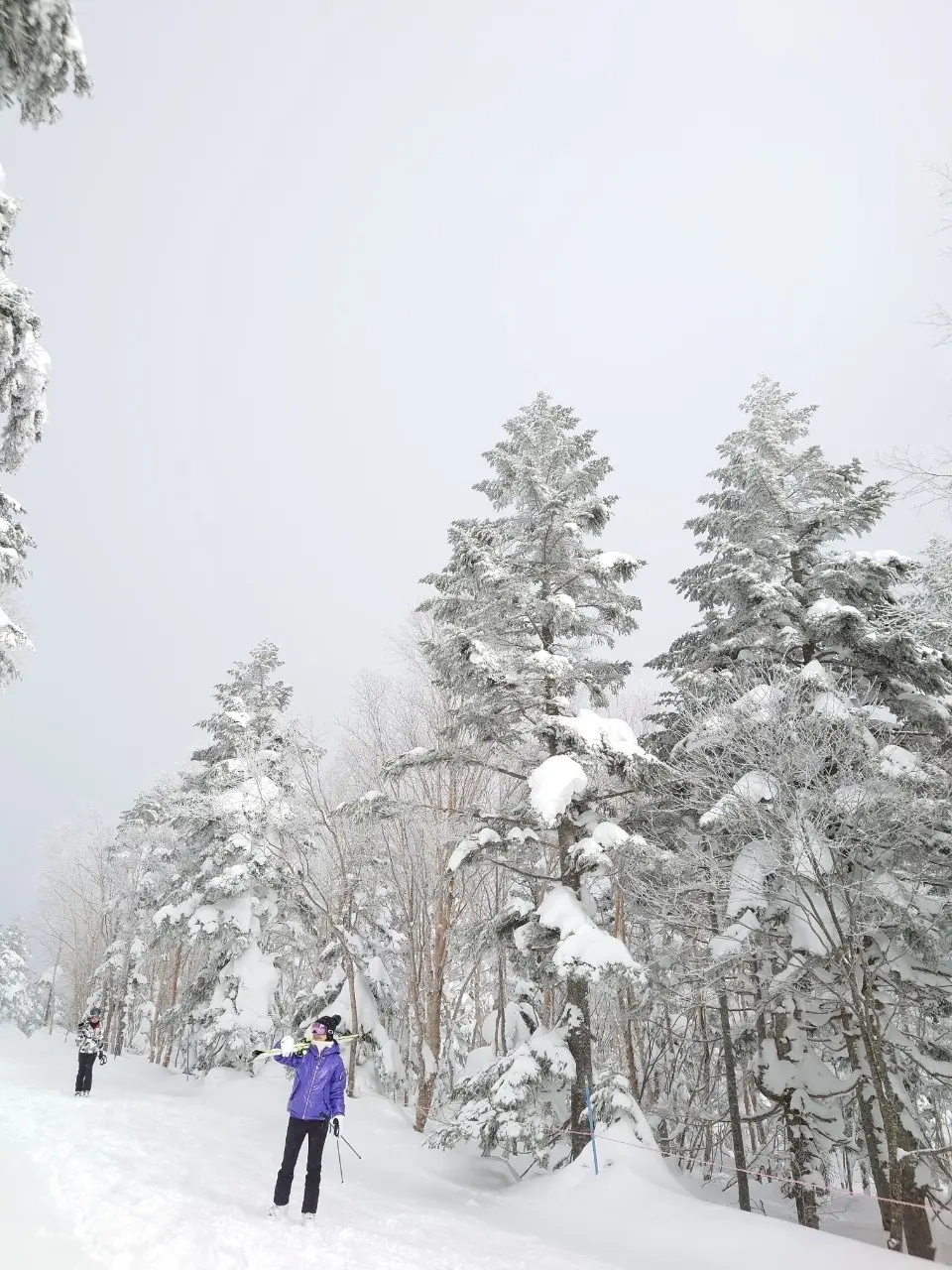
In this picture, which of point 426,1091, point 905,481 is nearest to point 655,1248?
point 426,1091

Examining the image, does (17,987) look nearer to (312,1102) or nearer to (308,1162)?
(312,1102)

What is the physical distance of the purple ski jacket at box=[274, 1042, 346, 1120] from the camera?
7.06 m

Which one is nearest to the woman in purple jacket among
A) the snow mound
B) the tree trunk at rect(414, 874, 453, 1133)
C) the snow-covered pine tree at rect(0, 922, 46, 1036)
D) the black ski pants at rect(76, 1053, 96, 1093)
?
the snow mound

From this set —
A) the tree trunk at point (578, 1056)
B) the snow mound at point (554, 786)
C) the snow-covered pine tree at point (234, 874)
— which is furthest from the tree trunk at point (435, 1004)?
the snow mound at point (554, 786)

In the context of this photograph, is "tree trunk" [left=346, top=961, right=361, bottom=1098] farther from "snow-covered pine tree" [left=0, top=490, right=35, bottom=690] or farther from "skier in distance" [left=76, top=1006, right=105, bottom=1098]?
"snow-covered pine tree" [left=0, top=490, right=35, bottom=690]

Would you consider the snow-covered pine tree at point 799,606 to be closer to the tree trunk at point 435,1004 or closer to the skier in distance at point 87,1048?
the tree trunk at point 435,1004

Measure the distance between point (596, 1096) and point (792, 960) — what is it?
3853 mm

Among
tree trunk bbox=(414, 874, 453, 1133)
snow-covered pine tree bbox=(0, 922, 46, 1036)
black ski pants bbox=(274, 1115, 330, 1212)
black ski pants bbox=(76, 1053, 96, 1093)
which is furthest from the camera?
snow-covered pine tree bbox=(0, 922, 46, 1036)

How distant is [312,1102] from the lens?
7078mm

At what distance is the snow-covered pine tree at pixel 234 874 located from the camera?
783 inches

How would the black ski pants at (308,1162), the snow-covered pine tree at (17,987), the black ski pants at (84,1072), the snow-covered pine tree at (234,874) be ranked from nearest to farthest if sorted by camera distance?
1. the black ski pants at (308,1162)
2. the black ski pants at (84,1072)
3. the snow-covered pine tree at (234,874)
4. the snow-covered pine tree at (17,987)

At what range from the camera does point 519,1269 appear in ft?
20.3

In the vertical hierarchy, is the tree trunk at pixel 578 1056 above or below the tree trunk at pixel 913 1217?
above

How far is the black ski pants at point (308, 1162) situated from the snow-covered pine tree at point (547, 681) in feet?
13.5
